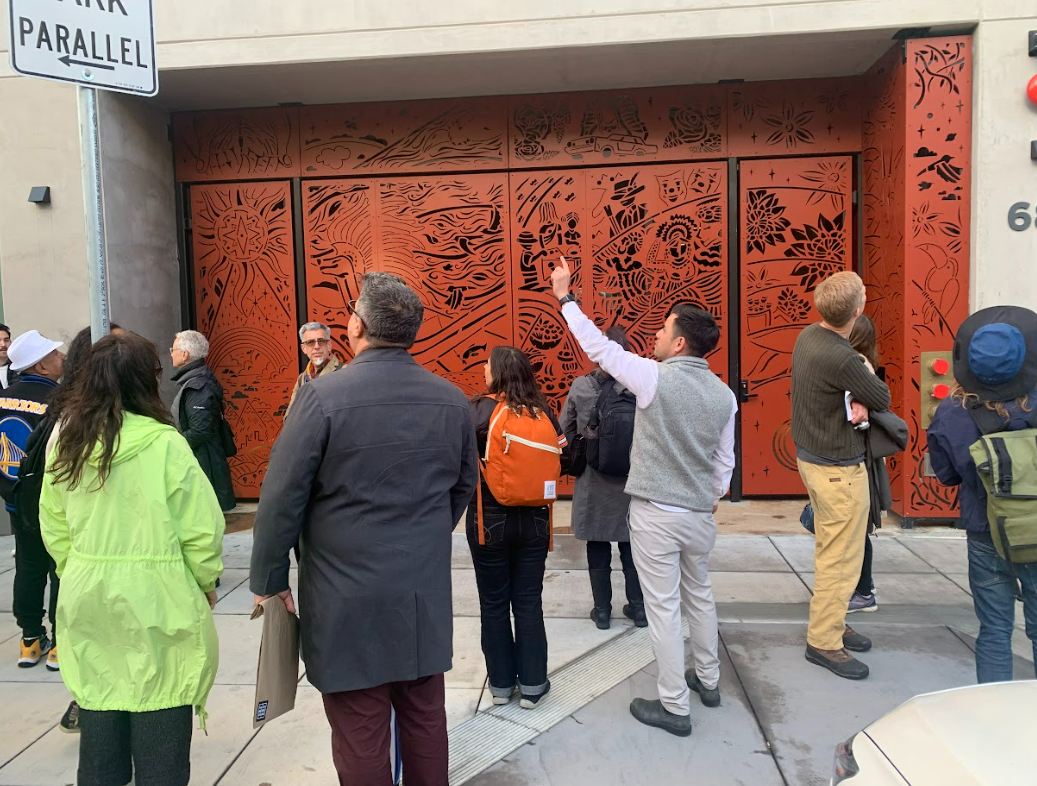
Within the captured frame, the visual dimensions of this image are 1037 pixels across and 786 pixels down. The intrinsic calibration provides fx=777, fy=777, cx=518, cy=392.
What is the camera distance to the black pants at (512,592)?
3645 mm

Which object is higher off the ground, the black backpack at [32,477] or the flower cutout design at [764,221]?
the flower cutout design at [764,221]

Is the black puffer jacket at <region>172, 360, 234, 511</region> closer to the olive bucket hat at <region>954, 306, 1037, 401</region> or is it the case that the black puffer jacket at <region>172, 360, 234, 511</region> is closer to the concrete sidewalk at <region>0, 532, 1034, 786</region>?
the concrete sidewalk at <region>0, 532, 1034, 786</region>

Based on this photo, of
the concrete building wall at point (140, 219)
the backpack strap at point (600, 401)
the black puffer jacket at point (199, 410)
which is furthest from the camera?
the concrete building wall at point (140, 219)

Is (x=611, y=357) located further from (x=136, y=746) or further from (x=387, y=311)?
(x=136, y=746)

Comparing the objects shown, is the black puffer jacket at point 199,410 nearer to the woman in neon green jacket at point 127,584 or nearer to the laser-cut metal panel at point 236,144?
the woman in neon green jacket at point 127,584

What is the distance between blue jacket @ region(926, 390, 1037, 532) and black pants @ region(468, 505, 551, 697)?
5.95 ft

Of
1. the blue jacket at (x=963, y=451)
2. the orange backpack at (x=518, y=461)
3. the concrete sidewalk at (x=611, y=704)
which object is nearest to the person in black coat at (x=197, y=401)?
the concrete sidewalk at (x=611, y=704)

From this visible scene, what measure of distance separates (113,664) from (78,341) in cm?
125

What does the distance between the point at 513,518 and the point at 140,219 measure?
567 cm

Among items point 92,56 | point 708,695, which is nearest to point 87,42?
point 92,56

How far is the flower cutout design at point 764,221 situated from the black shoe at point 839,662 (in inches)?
175

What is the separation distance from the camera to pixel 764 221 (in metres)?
7.52

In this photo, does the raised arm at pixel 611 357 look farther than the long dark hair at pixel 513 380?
No

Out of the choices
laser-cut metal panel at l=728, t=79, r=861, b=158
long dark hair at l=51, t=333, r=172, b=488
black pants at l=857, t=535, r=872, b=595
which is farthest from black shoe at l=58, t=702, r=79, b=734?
laser-cut metal panel at l=728, t=79, r=861, b=158
